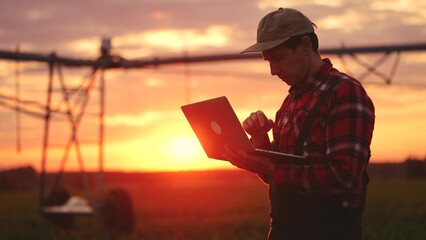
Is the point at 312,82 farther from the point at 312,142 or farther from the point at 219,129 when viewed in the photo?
the point at 219,129

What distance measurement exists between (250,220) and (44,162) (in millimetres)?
4494

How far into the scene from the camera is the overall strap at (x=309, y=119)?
14.5ft

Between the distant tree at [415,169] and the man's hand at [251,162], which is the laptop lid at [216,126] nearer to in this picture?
the man's hand at [251,162]

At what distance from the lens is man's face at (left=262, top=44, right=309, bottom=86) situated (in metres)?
4.51

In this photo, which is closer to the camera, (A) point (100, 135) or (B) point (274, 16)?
(B) point (274, 16)

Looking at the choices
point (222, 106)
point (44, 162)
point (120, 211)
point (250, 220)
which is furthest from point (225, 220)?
point (222, 106)

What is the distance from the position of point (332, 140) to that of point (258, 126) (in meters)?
0.61

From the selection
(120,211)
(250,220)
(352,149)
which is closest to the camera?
(352,149)

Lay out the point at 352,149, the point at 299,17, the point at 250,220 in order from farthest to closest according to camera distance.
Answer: the point at 250,220, the point at 299,17, the point at 352,149

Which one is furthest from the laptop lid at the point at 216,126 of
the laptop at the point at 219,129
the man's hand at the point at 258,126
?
the man's hand at the point at 258,126

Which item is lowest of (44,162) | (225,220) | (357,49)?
(225,220)

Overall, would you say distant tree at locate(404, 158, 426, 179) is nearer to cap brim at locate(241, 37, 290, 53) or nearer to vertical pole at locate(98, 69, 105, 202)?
vertical pole at locate(98, 69, 105, 202)

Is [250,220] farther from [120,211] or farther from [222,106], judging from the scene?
[222,106]

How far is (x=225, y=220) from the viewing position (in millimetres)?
21094
